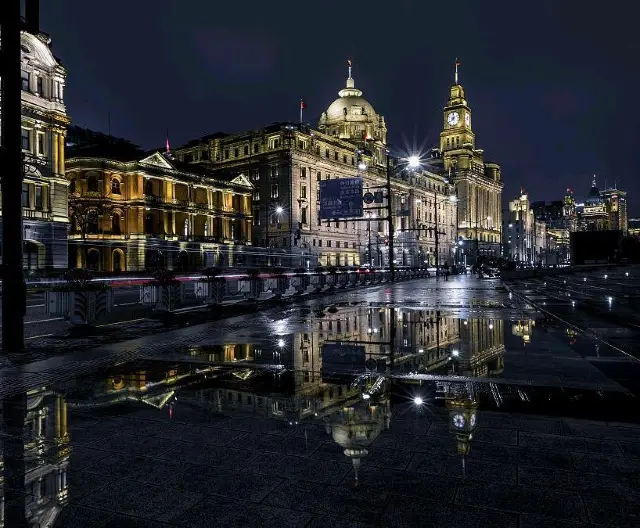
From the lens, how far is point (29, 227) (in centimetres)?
4497

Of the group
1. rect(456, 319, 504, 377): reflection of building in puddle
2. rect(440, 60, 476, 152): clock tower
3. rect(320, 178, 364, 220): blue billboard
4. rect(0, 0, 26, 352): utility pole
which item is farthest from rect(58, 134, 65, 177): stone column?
rect(440, 60, 476, 152): clock tower

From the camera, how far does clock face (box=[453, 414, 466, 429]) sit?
17.1 feet

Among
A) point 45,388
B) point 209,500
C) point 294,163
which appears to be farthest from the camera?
point 294,163

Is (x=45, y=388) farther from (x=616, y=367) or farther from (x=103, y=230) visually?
(x=103, y=230)

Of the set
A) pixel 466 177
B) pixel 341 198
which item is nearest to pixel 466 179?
Answer: pixel 466 177

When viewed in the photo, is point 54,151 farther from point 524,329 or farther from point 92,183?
point 524,329

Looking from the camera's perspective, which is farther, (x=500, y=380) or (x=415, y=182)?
(x=415, y=182)

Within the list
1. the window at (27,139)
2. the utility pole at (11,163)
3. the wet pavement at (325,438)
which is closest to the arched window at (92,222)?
the window at (27,139)

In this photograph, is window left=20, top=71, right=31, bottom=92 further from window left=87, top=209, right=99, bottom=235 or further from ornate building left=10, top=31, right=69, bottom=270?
window left=87, top=209, right=99, bottom=235

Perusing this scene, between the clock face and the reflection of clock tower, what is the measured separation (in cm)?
14595

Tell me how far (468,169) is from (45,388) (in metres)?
161

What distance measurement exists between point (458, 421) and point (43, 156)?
5211cm

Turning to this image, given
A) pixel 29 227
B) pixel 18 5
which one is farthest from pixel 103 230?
pixel 18 5

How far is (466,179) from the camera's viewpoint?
156 metres
